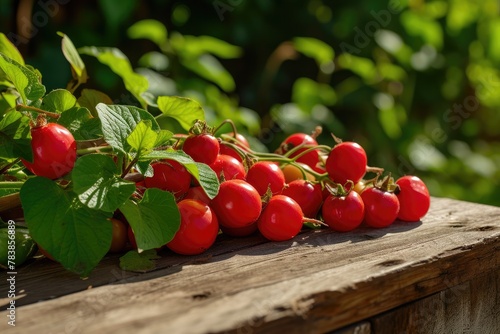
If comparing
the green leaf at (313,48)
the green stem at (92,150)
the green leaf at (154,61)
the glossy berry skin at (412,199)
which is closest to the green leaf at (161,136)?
the green stem at (92,150)

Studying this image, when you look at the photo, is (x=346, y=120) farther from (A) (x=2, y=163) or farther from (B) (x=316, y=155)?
(A) (x=2, y=163)

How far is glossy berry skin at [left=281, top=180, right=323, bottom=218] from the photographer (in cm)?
102

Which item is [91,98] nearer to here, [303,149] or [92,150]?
[92,150]

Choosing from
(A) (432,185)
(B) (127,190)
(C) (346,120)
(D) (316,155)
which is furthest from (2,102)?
(A) (432,185)

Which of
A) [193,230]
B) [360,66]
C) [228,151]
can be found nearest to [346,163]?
[228,151]

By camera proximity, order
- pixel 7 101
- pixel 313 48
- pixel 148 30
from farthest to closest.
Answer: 1. pixel 313 48
2. pixel 148 30
3. pixel 7 101

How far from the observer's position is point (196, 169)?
83 cm

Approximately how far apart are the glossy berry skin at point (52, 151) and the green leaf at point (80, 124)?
54mm

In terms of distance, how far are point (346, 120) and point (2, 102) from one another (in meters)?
1.61

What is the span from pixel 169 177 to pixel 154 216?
11 cm

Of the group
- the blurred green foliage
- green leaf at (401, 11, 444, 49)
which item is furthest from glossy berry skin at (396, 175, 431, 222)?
green leaf at (401, 11, 444, 49)

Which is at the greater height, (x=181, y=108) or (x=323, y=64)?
(x=323, y=64)

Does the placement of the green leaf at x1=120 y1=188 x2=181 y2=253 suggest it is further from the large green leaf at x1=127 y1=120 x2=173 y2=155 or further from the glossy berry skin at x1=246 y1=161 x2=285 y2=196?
the glossy berry skin at x1=246 y1=161 x2=285 y2=196

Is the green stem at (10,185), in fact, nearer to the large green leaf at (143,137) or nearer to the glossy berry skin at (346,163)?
the large green leaf at (143,137)
